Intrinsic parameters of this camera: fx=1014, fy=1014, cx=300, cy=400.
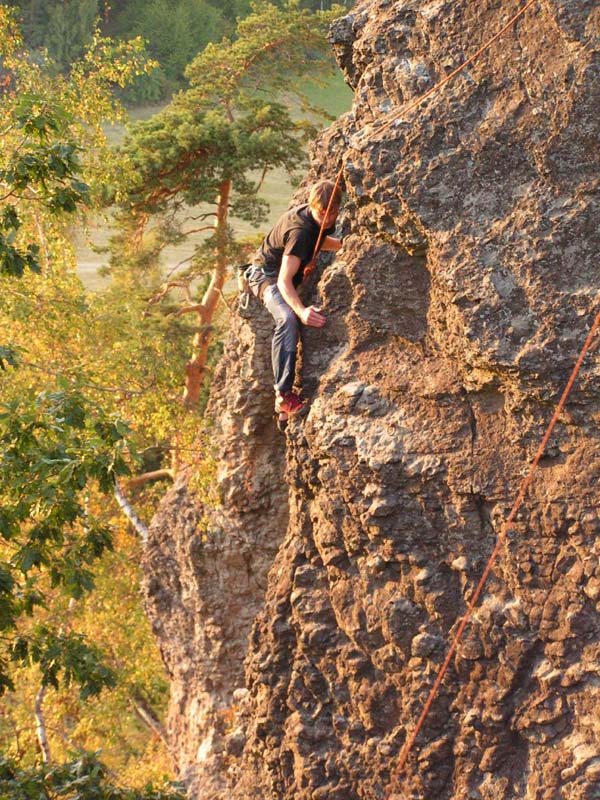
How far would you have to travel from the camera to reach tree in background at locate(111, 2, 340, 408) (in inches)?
637

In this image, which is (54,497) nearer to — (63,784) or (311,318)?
(63,784)

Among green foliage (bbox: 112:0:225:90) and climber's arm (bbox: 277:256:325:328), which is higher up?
green foliage (bbox: 112:0:225:90)

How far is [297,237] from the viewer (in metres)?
6.41

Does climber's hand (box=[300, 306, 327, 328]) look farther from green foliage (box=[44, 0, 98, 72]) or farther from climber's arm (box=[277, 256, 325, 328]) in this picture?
green foliage (box=[44, 0, 98, 72])

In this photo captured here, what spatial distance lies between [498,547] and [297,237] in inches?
90.8

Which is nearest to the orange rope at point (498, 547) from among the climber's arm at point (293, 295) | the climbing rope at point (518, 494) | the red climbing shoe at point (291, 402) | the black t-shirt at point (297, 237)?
the climbing rope at point (518, 494)

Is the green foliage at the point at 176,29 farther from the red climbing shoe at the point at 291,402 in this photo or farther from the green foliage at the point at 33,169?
the red climbing shoe at the point at 291,402

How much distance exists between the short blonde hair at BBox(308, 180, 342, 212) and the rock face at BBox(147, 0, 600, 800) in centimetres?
13

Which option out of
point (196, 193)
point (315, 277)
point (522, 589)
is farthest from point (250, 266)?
point (196, 193)

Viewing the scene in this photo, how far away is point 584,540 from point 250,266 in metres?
3.13

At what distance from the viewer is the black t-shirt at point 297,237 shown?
642cm

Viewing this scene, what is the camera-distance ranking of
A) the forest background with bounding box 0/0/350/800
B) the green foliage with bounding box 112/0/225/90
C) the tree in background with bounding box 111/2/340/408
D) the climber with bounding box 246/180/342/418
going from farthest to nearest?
the green foliage with bounding box 112/0/225/90
the tree in background with bounding box 111/2/340/408
the forest background with bounding box 0/0/350/800
the climber with bounding box 246/180/342/418

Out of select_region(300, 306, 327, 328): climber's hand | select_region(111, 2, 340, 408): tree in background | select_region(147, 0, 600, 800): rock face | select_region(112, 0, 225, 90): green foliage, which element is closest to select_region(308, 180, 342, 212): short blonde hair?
select_region(147, 0, 600, 800): rock face

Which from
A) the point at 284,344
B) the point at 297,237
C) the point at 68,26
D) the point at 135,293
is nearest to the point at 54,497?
the point at 284,344
